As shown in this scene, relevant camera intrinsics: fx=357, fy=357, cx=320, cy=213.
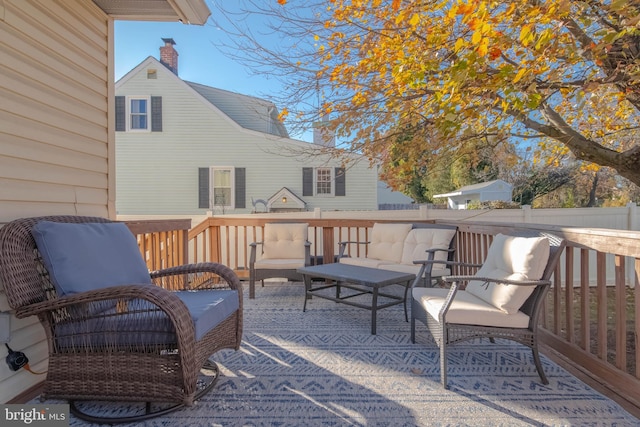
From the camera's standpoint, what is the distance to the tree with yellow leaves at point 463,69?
9.23 ft

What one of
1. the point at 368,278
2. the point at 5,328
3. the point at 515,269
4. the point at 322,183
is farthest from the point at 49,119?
Answer: the point at 322,183

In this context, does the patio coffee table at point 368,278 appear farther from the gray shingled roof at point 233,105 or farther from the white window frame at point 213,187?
the gray shingled roof at point 233,105

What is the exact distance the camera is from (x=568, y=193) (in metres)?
14.1

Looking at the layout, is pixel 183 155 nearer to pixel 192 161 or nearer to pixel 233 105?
pixel 192 161

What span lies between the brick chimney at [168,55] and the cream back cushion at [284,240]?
840 cm

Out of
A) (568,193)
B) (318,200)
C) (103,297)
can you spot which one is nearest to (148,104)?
(318,200)

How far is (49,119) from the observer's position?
2314 mm

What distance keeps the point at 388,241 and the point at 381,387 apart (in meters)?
2.55

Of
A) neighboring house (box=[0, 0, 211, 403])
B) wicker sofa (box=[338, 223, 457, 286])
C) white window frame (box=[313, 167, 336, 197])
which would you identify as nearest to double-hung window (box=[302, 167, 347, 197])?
white window frame (box=[313, 167, 336, 197])

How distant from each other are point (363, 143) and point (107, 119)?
132 inches

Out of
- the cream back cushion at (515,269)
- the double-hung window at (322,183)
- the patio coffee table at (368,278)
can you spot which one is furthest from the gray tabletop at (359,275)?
the double-hung window at (322,183)

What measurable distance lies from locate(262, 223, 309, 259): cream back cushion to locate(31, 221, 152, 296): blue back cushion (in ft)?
8.51

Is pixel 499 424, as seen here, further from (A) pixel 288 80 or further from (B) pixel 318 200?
(B) pixel 318 200

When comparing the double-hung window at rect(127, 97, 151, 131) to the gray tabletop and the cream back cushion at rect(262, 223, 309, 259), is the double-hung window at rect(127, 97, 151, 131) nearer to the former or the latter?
the cream back cushion at rect(262, 223, 309, 259)
